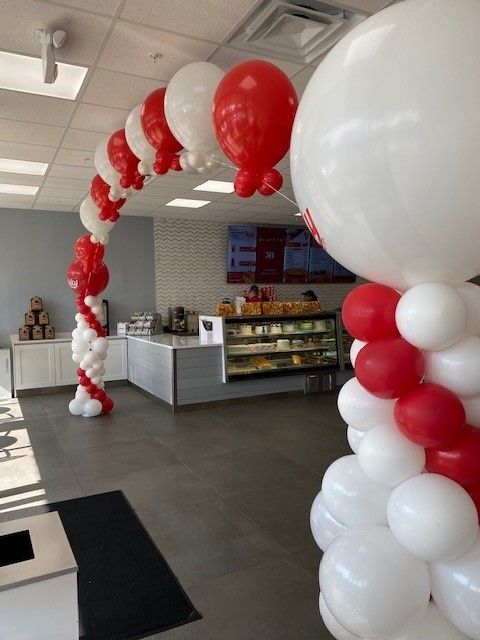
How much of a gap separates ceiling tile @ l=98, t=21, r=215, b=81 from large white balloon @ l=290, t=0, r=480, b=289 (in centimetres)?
207

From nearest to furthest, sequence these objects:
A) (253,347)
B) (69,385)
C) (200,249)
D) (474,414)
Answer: (474,414) → (253,347) → (69,385) → (200,249)

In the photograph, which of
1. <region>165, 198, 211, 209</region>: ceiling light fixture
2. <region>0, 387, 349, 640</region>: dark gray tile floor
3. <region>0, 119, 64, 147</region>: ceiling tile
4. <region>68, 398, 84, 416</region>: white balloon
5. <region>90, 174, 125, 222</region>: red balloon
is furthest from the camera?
<region>165, 198, 211, 209</region>: ceiling light fixture

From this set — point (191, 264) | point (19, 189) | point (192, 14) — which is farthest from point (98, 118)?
point (191, 264)

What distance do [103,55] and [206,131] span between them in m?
0.98

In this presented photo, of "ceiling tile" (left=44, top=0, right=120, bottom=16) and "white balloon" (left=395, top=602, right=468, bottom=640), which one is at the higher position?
"ceiling tile" (left=44, top=0, right=120, bottom=16)

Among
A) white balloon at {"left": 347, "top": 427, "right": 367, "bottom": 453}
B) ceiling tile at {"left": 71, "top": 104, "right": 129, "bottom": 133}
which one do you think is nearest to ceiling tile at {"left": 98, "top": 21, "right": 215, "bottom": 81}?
ceiling tile at {"left": 71, "top": 104, "right": 129, "bottom": 133}

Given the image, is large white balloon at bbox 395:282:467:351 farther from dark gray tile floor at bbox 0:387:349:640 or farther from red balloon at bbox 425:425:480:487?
dark gray tile floor at bbox 0:387:349:640

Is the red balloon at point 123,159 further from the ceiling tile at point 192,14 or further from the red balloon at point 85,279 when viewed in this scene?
the red balloon at point 85,279

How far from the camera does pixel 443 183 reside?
1071 mm

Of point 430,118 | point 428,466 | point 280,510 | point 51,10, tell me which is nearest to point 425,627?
point 428,466

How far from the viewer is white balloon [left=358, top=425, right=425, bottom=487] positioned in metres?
1.26

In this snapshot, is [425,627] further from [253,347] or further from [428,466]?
[253,347]

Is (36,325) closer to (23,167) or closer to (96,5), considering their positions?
(23,167)

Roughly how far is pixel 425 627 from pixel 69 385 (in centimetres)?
719
